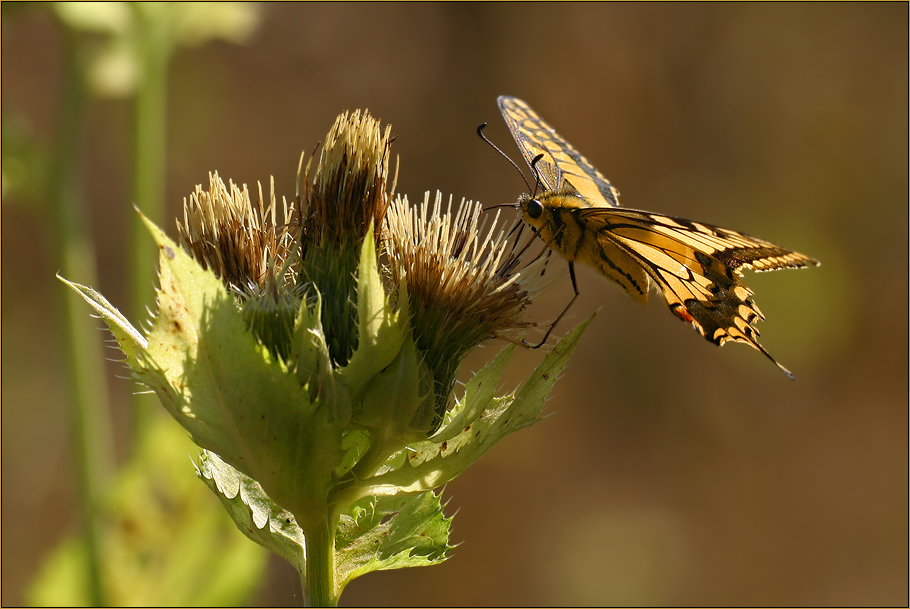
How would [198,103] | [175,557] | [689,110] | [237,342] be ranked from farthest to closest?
[689,110], [198,103], [175,557], [237,342]

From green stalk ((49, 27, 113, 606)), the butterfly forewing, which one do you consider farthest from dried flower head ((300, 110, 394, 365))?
green stalk ((49, 27, 113, 606))

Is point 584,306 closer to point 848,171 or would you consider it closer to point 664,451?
point 664,451

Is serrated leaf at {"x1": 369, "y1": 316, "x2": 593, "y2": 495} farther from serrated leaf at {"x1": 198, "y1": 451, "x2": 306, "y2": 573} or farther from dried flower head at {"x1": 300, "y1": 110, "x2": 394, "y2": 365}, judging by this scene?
dried flower head at {"x1": 300, "y1": 110, "x2": 394, "y2": 365}

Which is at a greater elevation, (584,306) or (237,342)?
(584,306)

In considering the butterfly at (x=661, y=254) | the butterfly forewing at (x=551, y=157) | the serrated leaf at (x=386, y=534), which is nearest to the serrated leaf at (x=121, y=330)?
the serrated leaf at (x=386, y=534)

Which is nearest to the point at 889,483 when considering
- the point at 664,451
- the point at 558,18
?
the point at 664,451

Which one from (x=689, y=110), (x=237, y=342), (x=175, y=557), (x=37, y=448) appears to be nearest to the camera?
(x=237, y=342)

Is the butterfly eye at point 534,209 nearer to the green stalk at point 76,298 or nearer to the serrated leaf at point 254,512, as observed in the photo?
the serrated leaf at point 254,512
